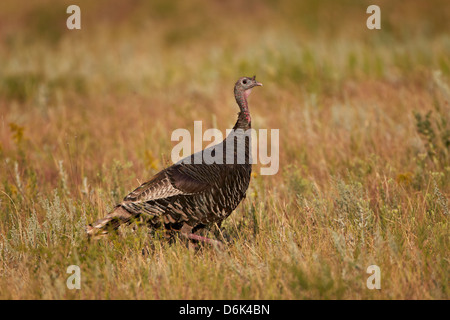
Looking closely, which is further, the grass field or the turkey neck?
the turkey neck

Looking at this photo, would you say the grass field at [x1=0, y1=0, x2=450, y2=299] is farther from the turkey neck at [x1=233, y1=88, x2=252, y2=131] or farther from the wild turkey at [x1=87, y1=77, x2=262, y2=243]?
the turkey neck at [x1=233, y1=88, x2=252, y2=131]

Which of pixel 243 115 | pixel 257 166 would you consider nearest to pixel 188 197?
pixel 243 115

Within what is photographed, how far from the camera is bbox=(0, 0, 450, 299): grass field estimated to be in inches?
133

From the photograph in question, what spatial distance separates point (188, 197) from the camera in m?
3.92

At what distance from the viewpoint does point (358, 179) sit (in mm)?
5133

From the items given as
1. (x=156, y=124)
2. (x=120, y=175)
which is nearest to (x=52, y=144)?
(x=156, y=124)

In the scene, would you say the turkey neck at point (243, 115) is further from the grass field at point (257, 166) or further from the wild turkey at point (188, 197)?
the grass field at point (257, 166)

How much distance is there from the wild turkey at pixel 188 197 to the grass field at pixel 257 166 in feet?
0.57

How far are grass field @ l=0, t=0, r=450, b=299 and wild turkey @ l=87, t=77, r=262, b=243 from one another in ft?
0.57

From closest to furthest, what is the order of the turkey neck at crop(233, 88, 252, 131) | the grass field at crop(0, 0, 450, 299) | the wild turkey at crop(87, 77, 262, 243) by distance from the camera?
1. the grass field at crop(0, 0, 450, 299)
2. the wild turkey at crop(87, 77, 262, 243)
3. the turkey neck at crop(233, 88, 252, 131)

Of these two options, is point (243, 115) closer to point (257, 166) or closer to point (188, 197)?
point (188, 197)

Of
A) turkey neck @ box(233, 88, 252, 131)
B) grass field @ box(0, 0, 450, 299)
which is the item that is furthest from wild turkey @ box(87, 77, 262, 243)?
turkey neck @ box(233, 88, 252, 131)

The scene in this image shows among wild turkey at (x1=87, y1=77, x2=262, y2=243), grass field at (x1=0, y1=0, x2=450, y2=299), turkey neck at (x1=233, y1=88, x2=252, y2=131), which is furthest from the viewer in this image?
turkey neck at (x1=233, y1=88, x2=252, y2=131)

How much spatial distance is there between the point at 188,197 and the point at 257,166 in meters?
2.27
